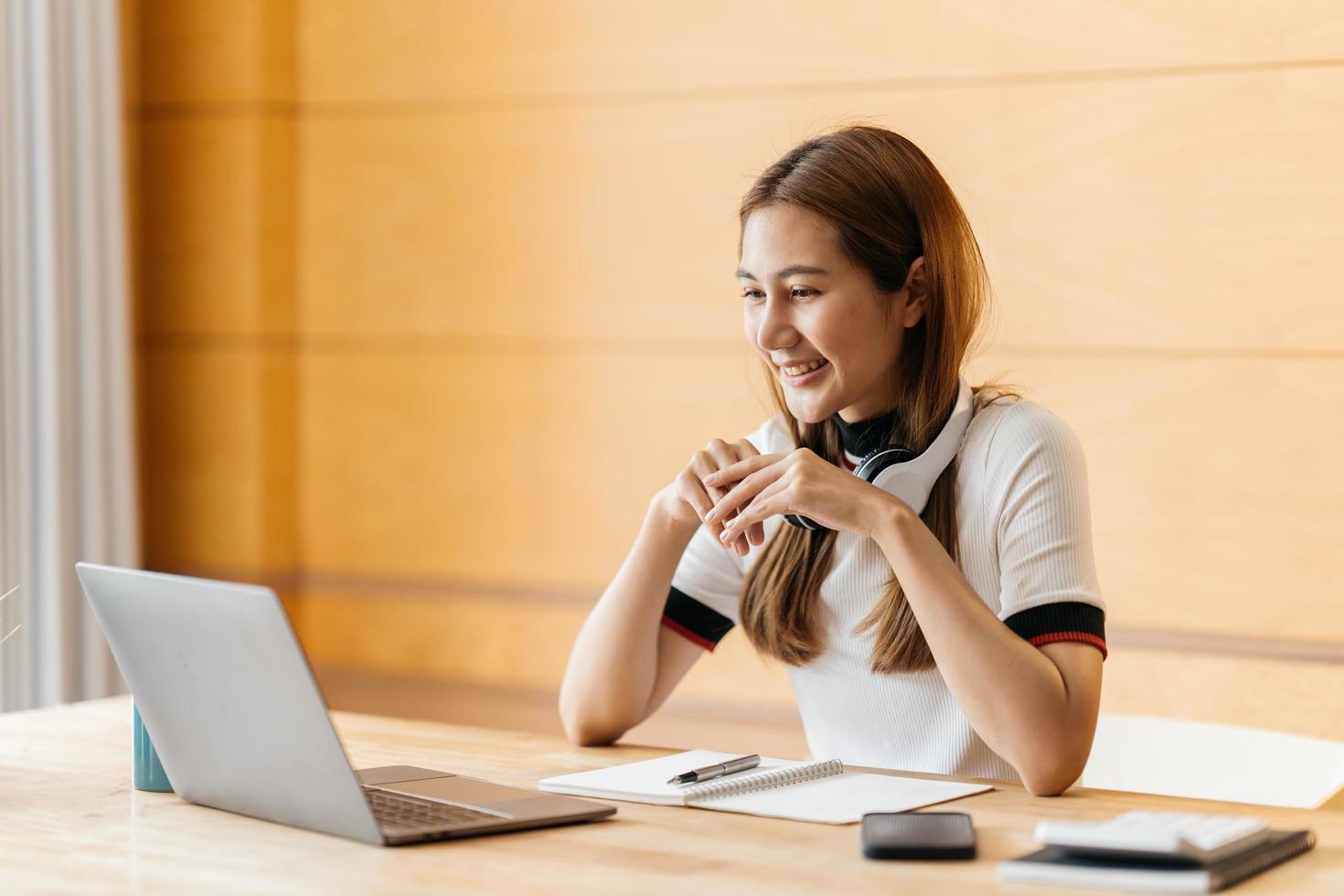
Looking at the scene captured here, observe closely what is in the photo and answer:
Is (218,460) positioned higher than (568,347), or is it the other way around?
(568,347)

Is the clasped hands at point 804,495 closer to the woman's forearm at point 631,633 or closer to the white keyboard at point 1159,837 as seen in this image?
the woman's forearm at point 631,633

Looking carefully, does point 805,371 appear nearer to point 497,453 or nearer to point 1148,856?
point 1148,856

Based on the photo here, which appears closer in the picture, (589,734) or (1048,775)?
(1048,775)

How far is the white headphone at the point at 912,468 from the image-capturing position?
195 centimetres

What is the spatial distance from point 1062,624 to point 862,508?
27 cm

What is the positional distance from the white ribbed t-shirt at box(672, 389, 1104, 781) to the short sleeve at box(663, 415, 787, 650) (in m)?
0.07

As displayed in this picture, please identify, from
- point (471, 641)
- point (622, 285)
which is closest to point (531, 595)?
point (471, 641)

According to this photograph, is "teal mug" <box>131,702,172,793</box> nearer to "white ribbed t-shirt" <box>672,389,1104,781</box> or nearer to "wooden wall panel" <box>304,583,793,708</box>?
"white ribbed t-shirt" <box>672,389,1104,781</box>

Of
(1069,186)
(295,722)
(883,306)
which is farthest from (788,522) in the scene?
(1069,186)

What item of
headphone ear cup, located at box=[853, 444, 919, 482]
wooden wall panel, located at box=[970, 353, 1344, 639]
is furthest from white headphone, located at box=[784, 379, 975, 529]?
wooden wall panel, located at box=[970, 353, 1344, 639]

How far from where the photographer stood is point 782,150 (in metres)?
3.28

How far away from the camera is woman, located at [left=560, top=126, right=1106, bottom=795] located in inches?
71.1

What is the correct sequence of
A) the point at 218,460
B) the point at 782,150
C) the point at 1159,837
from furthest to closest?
the point at 218,460 → the point at 782,150 → the point at 1159,837

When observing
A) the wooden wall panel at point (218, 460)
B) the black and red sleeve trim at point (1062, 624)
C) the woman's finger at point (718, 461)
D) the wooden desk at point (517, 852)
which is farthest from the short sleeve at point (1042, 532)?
the wooden wall panel at point (218, 460)
